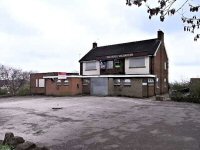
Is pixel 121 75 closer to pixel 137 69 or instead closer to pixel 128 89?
pixel 128 89

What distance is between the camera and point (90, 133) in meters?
13.1

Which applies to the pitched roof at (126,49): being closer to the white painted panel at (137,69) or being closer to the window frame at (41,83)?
the white painted panel at (137,69)

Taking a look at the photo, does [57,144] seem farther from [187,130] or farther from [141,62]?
[141,62]

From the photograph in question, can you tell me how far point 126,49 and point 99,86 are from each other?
6.74 m

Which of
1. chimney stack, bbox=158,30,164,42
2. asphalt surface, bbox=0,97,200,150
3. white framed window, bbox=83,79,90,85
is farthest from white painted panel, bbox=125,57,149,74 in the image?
asphalt surface, bbox=0,97,200,150

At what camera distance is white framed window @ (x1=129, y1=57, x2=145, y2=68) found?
3828cm

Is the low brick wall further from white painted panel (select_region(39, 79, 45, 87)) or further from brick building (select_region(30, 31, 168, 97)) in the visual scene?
white painted panel (select_region(39, 79, 45, 87))

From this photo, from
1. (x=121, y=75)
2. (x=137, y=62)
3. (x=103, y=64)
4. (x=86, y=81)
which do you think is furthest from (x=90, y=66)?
(x=121, y=75)

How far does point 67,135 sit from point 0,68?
4719 centimetres

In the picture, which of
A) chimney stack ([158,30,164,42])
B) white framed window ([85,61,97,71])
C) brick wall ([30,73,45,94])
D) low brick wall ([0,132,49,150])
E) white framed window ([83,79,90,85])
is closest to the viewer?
low brick wall ([0,132,49,150])

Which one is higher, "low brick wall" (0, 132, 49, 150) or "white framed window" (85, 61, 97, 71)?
"white framed window" (85, 61, 97, 71)

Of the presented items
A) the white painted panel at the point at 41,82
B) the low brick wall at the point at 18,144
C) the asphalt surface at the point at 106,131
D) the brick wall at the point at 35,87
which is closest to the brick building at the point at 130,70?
the white painted panel at the point at 41,82

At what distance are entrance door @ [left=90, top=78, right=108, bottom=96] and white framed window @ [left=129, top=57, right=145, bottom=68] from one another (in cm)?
399

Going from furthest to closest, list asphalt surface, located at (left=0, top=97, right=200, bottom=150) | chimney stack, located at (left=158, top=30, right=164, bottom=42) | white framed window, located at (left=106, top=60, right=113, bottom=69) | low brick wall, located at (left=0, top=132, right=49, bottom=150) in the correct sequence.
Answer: white framed window, located at (left=106, top=60, right=113, bottom=69) < chimney stack, located at (left=158, top=30, right=164, bottom=42) < asphalt surface, located at (left=0, top=97, right=200, bottom=150) < low brick wall, located at (left=0, top=132, right=49, bottom=150)
